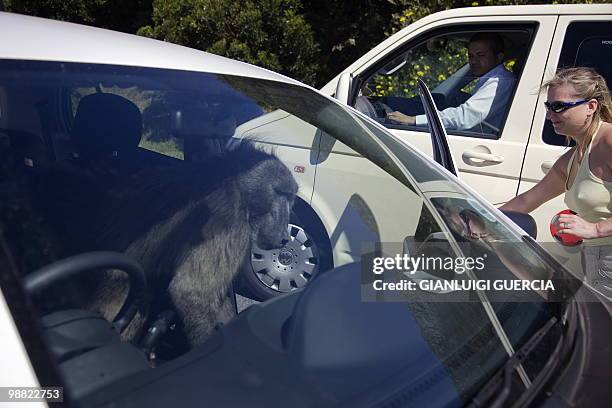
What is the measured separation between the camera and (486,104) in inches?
137

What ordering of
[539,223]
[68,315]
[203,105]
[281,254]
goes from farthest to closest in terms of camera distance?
1. [539,223]
2. [203,105]
3. [281,254]
4. [68,315]

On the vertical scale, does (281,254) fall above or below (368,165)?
below

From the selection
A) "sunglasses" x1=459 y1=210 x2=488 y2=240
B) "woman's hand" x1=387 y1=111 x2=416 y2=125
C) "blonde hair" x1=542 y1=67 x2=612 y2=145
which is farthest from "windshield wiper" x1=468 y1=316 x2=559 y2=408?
"woman's hand" x1=387 y1=111 x2=416 y2=125

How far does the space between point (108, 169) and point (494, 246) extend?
3.69ft

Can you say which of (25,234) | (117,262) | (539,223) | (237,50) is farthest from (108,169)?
(237,50)

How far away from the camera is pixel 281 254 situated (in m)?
1.72

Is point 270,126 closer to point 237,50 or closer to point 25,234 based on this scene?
point 25,234

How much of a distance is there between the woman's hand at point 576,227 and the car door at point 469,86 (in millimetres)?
755

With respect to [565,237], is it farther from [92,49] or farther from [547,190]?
[92,49]

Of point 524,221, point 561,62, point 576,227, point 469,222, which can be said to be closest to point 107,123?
point 469,222

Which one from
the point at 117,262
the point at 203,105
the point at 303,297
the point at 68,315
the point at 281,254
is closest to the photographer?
the point at 68,315

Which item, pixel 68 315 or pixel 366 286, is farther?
pixel 366 286

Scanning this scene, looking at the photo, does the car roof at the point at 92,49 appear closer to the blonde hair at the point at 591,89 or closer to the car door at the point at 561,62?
the blonde hair at the point at 591,89

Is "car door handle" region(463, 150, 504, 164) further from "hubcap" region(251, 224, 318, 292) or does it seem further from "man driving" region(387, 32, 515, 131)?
"hubcap" region(251, 224, 318, 292)
